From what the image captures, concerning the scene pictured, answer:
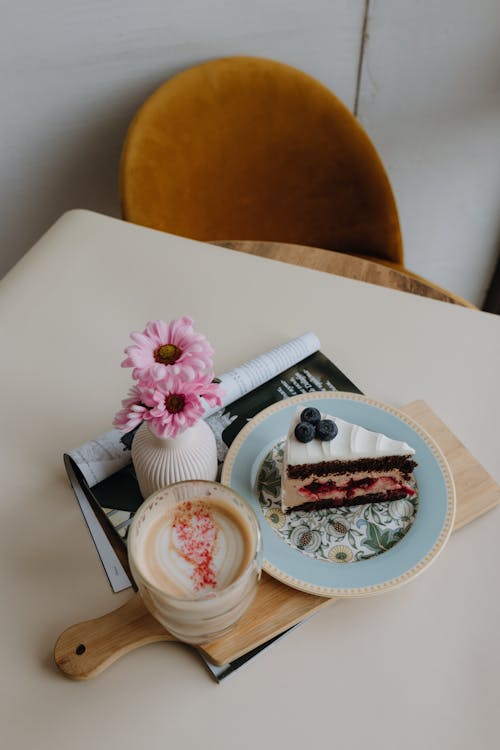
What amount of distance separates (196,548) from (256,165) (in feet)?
3.24

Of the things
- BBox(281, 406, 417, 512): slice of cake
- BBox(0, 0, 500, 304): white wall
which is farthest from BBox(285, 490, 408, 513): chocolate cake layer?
BBox(0, 0, 500, 304): white wall

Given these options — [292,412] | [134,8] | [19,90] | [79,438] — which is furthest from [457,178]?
[79,438]

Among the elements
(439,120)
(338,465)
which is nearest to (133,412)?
(338,465)

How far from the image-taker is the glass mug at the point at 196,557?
0.62 metres

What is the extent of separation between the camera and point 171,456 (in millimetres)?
723

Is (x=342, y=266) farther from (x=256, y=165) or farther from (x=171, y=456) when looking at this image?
(x=171, y=456)

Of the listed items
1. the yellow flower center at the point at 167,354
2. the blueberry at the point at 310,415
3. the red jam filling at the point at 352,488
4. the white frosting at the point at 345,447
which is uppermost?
the yellow flower center at the point at 167,354

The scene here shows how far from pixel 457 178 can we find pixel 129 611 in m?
1.57

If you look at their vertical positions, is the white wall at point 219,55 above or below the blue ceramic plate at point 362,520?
above

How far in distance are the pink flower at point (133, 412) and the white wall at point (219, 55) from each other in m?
1.02

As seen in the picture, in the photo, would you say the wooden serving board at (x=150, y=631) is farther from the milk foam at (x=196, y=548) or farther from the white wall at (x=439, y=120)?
the white wall at (x=439, y=120)

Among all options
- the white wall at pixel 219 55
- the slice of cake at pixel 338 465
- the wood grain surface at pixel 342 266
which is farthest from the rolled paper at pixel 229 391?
the white wall at pixel 219 55

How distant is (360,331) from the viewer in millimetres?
1003

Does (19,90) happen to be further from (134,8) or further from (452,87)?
(452,87)
